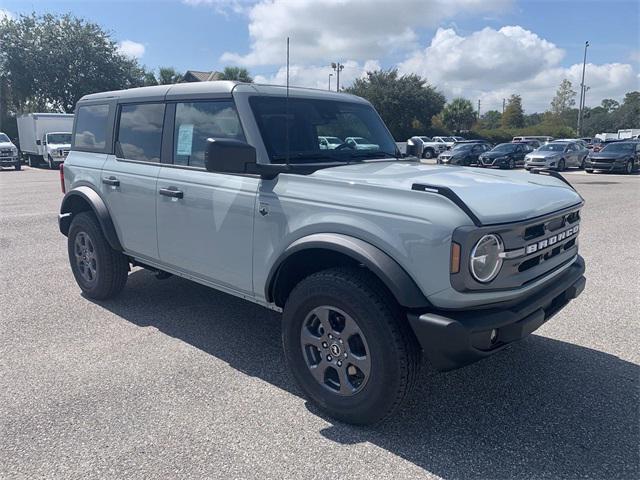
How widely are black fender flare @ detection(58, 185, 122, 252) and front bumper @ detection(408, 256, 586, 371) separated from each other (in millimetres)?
3212

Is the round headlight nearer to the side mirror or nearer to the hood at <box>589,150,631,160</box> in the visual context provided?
the side mirror

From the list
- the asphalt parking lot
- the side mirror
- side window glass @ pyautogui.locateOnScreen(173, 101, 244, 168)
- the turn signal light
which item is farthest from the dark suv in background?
the turn signal light

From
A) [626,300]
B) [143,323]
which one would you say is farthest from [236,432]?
[626,300]

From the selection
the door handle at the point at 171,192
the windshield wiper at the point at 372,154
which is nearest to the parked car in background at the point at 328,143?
the windshield wiper at the point at 372,154

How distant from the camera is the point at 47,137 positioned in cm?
2672

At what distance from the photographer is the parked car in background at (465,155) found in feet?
93.1

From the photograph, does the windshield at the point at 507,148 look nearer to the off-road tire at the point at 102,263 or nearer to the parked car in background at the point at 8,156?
the parked car in background at the point at 8,156

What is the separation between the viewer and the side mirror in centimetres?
311

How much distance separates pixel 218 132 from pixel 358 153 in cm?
112

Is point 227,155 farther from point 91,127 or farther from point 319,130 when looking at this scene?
point 91,127

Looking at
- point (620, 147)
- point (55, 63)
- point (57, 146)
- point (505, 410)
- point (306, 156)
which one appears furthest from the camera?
point (55, 63)

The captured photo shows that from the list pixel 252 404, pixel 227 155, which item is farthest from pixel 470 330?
pixel 227 155

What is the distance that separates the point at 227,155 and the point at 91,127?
2858 mm

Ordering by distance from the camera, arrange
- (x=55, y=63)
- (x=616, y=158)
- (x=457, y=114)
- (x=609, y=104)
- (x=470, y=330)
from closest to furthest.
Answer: (x=470, y=330) < (x=616, y=158) < (x=55, y=63) < (x=457, y=114) < (x=609, y=104)
